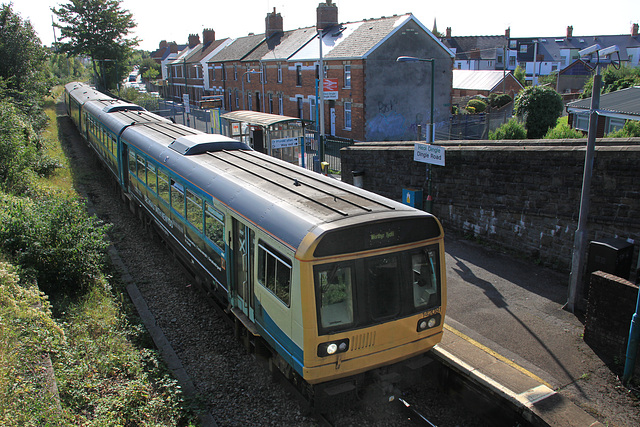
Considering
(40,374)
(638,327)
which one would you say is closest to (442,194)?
(638,327)

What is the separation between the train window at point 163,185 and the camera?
10.5m

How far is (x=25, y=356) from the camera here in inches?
232

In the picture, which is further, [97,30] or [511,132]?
[97,30]

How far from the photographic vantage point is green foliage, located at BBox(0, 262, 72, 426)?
495 cm

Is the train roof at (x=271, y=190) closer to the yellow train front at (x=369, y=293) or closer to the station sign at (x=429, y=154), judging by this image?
the yellow train front at (x=369, y=293)

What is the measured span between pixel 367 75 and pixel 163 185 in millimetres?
20444

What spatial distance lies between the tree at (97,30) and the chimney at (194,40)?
1710 cm

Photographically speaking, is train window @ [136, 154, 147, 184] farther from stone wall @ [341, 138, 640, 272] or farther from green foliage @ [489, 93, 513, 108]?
green foliage @ [489, 93, 513, 108]

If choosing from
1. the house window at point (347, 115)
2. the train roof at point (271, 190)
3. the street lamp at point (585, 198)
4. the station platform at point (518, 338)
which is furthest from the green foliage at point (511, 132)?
the train roof at point (271, 190)

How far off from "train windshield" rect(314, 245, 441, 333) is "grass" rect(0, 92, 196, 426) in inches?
96.8

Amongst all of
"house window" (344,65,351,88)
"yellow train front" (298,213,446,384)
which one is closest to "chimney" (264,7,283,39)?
"house window" (344,65,351,88)

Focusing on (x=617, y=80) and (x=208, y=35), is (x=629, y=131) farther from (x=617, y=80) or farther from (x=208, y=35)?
(x=208, y=35)

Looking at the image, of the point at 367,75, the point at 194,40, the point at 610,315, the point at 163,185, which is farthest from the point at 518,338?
the point at 194,40

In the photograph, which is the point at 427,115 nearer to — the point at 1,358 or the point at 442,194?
the point at 442,194
